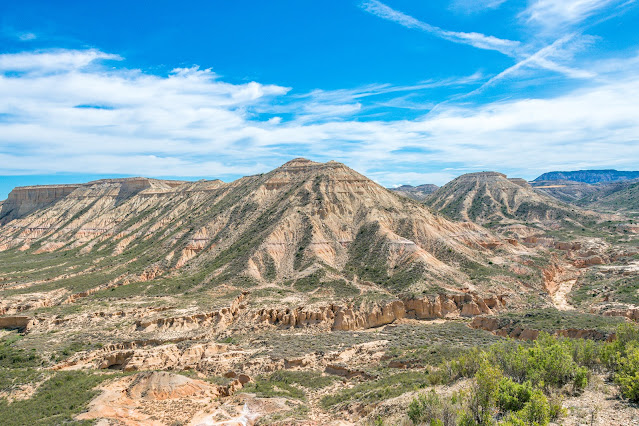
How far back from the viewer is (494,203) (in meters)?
135

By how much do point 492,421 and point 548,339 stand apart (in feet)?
36.9

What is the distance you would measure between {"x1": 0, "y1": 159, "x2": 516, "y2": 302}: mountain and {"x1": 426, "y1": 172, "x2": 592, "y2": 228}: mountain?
54566 mm

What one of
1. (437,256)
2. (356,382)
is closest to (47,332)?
(356,382)

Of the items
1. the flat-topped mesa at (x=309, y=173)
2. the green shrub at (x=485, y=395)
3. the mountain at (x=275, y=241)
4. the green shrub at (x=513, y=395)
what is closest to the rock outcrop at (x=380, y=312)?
the mountain at (x=275, y=241)

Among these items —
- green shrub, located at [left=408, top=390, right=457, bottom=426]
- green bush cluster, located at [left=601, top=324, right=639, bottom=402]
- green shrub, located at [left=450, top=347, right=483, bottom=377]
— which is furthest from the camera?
green shrub, located at [left=450, top=347, right=483, bottom=377]

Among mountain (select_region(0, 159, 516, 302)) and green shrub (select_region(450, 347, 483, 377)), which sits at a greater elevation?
mountain (select_region(0, 159, 516, 302))

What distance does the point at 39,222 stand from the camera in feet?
400

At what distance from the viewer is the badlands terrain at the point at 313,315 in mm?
21000

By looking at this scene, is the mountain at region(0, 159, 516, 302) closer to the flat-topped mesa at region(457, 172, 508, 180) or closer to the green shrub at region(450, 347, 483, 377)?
the green shrub at region(450, 347, 483, 377)

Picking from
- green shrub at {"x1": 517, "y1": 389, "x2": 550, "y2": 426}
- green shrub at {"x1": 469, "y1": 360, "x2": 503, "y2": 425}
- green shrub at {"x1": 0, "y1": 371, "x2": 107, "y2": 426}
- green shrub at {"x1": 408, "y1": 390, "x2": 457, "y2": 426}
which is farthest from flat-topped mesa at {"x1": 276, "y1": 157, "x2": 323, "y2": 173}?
green shrub at {"x1": 517, "y1": 389, "x2": 550, "y2": 426}

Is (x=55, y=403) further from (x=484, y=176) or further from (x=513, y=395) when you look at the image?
(x=484, y=176)

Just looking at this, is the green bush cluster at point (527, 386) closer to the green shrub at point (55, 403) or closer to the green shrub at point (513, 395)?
the green shrub at point (513, 395)

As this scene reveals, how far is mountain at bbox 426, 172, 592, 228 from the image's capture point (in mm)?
121562

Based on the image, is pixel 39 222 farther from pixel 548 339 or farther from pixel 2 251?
pixel 548 339
